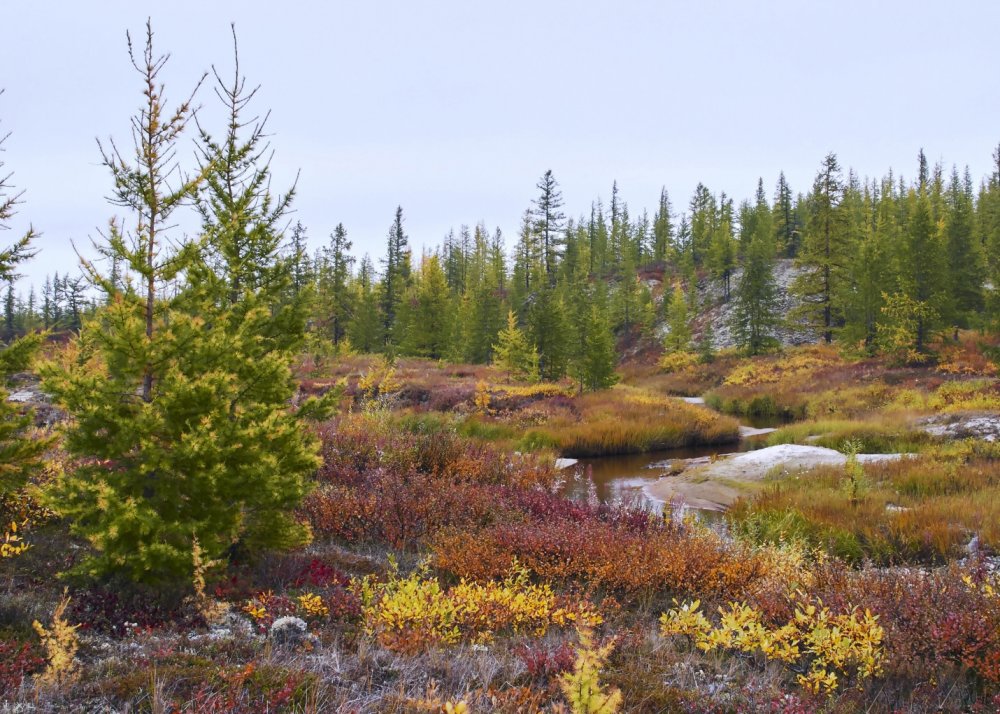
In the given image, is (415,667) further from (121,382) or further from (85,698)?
(121,382)

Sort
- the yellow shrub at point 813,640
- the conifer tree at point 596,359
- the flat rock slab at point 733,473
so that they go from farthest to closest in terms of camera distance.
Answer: the conifer tree at point 596,359 → the flat rock slab at point 733,473 → the yellow shrub at point 813,640

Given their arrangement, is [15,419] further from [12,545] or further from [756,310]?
[756,310]

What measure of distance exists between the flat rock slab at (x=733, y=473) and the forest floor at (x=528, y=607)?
1.16m

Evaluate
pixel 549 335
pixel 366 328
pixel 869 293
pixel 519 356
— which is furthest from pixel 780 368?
pixel 366 328

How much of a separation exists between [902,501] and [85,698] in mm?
12295

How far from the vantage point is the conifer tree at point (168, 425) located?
4.96m

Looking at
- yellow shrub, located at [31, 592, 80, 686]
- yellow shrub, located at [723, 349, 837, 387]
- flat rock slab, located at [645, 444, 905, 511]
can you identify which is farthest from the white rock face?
yellow shrub, located at [723, 349, 837, 387]

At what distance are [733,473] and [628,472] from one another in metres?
3.42

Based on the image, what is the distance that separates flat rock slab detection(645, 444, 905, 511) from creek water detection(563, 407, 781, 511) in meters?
0.68

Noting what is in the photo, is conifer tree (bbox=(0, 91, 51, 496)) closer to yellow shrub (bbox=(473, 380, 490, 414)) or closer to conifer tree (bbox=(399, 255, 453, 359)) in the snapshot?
yellow shrub (bbox=(473, 380, 490, 414))

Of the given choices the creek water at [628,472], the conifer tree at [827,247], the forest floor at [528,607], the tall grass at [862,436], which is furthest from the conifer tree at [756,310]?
the forest floor at [528,607]

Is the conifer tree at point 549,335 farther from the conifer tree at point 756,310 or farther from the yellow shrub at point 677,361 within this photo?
the conifer tree at point 756,310

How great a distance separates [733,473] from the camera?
14438 millimetres

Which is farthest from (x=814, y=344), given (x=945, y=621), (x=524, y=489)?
(x=945, y=621)
